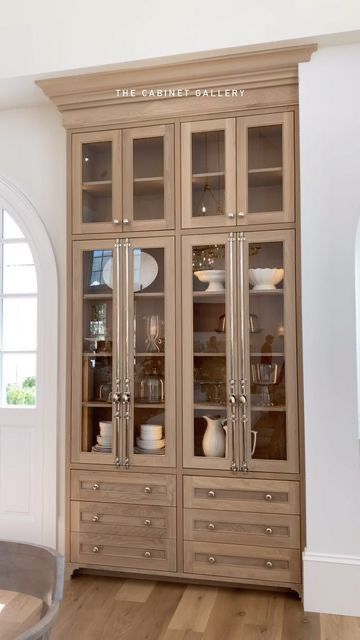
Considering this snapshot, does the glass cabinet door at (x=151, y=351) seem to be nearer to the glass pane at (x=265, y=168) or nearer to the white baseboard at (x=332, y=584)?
the glass pane at (x=265, y=168)

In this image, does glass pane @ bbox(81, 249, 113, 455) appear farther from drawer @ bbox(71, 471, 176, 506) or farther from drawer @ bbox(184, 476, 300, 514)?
drawer @ bbox(184, 476, 300, 514)

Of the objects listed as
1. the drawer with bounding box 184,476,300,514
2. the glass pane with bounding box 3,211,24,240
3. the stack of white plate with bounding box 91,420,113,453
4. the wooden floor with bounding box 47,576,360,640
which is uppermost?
the glass pane with bounding box 3,211,24,240

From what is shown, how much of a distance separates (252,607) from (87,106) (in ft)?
9.09

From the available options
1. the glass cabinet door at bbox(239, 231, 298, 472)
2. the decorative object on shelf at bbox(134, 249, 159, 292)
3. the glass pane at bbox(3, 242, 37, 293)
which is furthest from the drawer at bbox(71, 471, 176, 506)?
the glass pane at bbox(3, 242, 37, 293)

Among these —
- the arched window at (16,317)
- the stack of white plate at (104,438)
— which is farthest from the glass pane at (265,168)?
the arched window at (16,317)

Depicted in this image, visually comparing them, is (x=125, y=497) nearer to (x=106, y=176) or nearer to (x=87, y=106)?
(x=106, y=176)

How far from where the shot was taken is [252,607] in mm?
2705

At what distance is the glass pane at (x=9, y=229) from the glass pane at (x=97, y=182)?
2.18 feet

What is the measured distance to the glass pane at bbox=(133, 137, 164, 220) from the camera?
9.94 ft

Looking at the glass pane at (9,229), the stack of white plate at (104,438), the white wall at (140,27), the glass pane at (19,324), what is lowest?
the stack of white plate at (104,438)

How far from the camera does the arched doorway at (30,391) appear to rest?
3.32 metres

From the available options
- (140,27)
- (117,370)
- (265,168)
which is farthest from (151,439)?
(140,27)

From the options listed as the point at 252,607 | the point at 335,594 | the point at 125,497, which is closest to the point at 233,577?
the point at 252,607

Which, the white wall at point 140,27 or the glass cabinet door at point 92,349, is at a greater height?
the white wall at point 140,27
